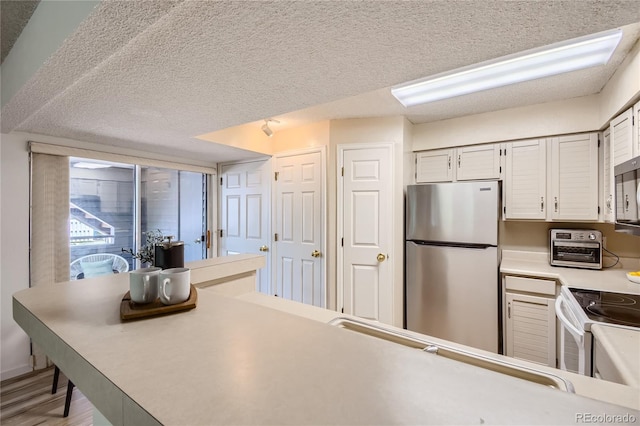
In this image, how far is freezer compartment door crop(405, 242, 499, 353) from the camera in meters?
2.43

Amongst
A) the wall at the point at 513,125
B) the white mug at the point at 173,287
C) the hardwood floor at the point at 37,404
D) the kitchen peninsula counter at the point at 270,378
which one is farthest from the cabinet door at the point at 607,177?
the hardwood floor at the point at 37,404

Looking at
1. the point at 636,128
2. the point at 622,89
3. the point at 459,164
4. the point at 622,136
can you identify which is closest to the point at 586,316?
the point at 636,128

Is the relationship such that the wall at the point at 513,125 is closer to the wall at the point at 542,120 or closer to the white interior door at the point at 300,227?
the wall at the point at 542,120

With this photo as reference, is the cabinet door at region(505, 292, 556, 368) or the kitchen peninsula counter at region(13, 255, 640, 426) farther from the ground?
the kitchen peninsula counter at region(13, 255, 640, 426)

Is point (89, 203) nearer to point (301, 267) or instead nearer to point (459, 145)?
point (301, 267)

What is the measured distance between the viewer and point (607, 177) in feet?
7.11

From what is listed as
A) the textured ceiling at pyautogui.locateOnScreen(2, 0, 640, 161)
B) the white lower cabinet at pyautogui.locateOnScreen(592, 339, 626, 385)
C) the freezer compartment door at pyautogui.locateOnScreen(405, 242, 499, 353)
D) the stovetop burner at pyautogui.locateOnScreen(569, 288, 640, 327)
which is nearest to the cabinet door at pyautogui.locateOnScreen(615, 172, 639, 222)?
the stovetop burner at pyautogui.locateOnScreen(569, 288, 640, 327)

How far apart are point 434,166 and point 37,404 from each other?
3853 millimetres

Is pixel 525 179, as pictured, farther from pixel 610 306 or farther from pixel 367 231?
pixel 367 231

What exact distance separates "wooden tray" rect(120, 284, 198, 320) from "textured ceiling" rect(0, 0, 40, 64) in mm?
1494

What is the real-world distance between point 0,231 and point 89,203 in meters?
0.78

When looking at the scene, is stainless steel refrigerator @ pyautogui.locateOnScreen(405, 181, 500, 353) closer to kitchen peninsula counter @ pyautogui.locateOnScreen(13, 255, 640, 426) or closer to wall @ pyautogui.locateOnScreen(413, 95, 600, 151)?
wall @ pyautogui.locateOnScreen(413, 95, 600, 151)

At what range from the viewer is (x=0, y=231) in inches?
87.3

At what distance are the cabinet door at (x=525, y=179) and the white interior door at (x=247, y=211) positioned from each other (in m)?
2.52
